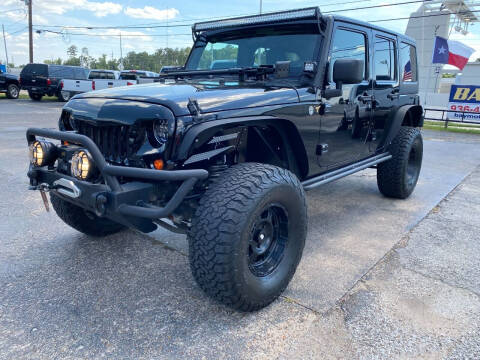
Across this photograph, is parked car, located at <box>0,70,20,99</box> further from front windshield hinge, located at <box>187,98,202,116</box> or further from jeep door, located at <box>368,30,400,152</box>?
front windshield hinge, located at <box>187,98,202,116</box>

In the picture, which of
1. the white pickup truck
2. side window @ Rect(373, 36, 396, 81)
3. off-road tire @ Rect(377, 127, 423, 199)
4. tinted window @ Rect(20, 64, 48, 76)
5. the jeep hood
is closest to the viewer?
the jeep hood

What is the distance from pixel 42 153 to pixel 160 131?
2.61ft

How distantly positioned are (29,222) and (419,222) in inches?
161

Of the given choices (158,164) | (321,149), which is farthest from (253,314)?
(321,149)

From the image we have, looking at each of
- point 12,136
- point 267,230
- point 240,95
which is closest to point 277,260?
point 267,230

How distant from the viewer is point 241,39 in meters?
3.59

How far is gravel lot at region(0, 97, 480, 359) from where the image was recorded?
216cm

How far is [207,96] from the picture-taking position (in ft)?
7.98

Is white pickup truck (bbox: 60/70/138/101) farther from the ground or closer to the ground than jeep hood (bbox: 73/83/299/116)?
farther from the ground

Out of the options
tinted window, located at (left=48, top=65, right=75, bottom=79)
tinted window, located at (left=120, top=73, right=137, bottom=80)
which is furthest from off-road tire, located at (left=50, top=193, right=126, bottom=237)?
tinted window, located at (left=48, top=65, right=75, bottom=79)

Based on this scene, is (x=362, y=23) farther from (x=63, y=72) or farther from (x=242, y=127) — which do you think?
(x=63, y=72)

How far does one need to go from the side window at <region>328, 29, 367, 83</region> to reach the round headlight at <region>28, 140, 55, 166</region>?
2187 mm

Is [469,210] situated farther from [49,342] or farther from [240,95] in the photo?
[49,342]

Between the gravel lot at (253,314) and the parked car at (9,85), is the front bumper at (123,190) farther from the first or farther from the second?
the parked car at (9,85)
